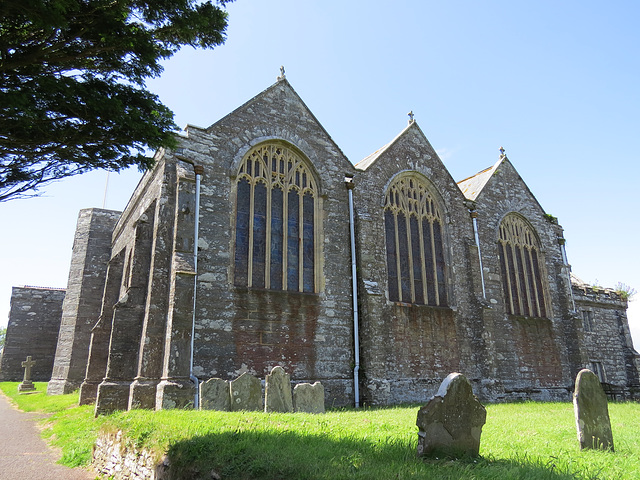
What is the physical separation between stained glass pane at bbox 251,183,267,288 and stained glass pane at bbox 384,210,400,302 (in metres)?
4.83

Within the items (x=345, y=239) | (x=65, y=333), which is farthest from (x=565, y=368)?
(x=65, y=333)

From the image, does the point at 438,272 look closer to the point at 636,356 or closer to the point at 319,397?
the point at 319,397

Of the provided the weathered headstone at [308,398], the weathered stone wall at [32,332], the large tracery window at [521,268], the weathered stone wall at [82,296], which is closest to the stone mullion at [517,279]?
the large tracery window at [521,268]

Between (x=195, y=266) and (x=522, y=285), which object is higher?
(x=522, y=285)

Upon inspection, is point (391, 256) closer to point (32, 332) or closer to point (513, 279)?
point (513, 279)

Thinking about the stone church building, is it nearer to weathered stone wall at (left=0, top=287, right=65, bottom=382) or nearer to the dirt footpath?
the dirt footpath

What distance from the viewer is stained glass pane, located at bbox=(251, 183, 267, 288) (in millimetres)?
13703

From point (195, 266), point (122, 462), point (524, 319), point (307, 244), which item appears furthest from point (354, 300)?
point (524, 319)

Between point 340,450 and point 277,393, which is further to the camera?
point 277,393

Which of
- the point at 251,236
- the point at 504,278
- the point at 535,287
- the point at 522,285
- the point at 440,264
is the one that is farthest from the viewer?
the point at 535,287

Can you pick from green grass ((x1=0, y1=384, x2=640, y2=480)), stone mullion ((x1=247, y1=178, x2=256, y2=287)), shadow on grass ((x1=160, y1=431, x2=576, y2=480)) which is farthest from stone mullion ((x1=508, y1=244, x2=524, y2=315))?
shadow on grass ((x1=160, y1=431, x2=576, y2=480))

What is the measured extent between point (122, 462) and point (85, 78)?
6.38 m

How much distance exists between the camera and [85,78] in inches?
274

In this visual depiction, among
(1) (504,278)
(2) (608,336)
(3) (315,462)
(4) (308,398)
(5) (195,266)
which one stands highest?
(1) (504,278)
